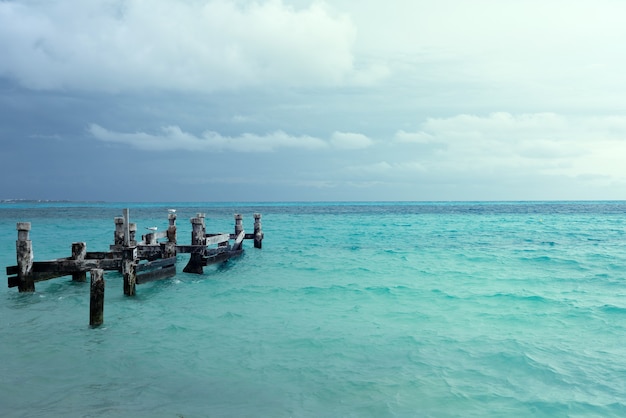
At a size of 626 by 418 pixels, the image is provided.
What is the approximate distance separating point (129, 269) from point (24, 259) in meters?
3.10

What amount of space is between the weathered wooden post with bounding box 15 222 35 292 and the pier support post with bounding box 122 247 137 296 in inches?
108

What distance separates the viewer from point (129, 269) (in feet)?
49.9

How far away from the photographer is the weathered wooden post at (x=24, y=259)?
49.1ft

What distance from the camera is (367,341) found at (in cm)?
1138

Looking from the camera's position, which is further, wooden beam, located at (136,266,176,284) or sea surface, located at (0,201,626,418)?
wooden beam, located at (136,266,176,284)

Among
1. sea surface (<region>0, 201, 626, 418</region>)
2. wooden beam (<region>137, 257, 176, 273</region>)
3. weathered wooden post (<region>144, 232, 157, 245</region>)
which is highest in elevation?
weathered wooden post (<region>144, 232, 157, 245</region>)

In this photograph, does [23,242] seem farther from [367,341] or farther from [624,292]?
[624,292]

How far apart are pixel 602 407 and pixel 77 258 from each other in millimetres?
14694

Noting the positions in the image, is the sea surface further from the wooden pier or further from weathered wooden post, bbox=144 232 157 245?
weathered wooden post, bbox=144 232 157 245

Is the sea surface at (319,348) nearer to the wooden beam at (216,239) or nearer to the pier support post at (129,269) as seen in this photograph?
the pier support post at (129,269)

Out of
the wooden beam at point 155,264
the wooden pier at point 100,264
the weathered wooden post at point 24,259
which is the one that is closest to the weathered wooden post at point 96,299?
the wooden pier at point 100,264

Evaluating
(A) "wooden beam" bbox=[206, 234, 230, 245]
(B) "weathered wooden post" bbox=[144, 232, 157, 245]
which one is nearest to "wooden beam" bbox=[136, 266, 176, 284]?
(A) "wooden beam" bbox=[206, 234, 230, 245]

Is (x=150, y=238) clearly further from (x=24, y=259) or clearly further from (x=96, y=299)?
(x=96, y=299)

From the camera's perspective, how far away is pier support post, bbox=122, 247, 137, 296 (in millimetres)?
14969
